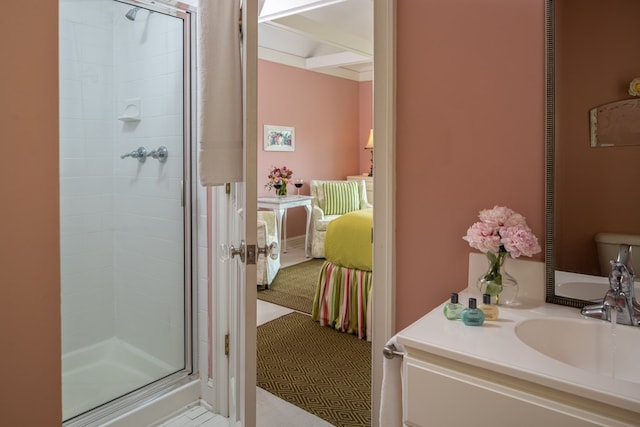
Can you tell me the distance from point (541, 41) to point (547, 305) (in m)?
0.80

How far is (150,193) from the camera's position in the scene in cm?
270

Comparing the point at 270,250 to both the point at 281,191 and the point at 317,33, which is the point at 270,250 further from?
the point at 281,191

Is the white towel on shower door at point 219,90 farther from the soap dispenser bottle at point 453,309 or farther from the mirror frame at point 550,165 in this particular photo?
the mirror frame at point 550,165

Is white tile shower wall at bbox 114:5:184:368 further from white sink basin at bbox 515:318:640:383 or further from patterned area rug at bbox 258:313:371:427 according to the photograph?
white sink basin at bbox 515:318:640:383

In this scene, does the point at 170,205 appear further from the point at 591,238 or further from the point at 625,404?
the point at 625,404

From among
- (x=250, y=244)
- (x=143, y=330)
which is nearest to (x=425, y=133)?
(x=250, y=244)

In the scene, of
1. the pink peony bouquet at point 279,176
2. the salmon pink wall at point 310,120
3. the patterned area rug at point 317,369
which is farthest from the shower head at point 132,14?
the pink peony bouquet at point 279,176

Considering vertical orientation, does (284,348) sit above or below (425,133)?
below

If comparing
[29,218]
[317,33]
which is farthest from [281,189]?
[29,218]

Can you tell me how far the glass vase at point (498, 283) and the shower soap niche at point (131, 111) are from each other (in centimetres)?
214

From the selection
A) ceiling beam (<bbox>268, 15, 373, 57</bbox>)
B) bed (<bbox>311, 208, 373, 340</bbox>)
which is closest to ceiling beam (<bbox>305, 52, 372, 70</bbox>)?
ceiling beam (<bbox>268, 15, 373, 57</bbox>)

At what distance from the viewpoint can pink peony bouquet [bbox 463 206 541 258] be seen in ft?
4.45

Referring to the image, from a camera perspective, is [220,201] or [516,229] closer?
[516,229]

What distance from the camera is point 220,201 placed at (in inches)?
88.7
